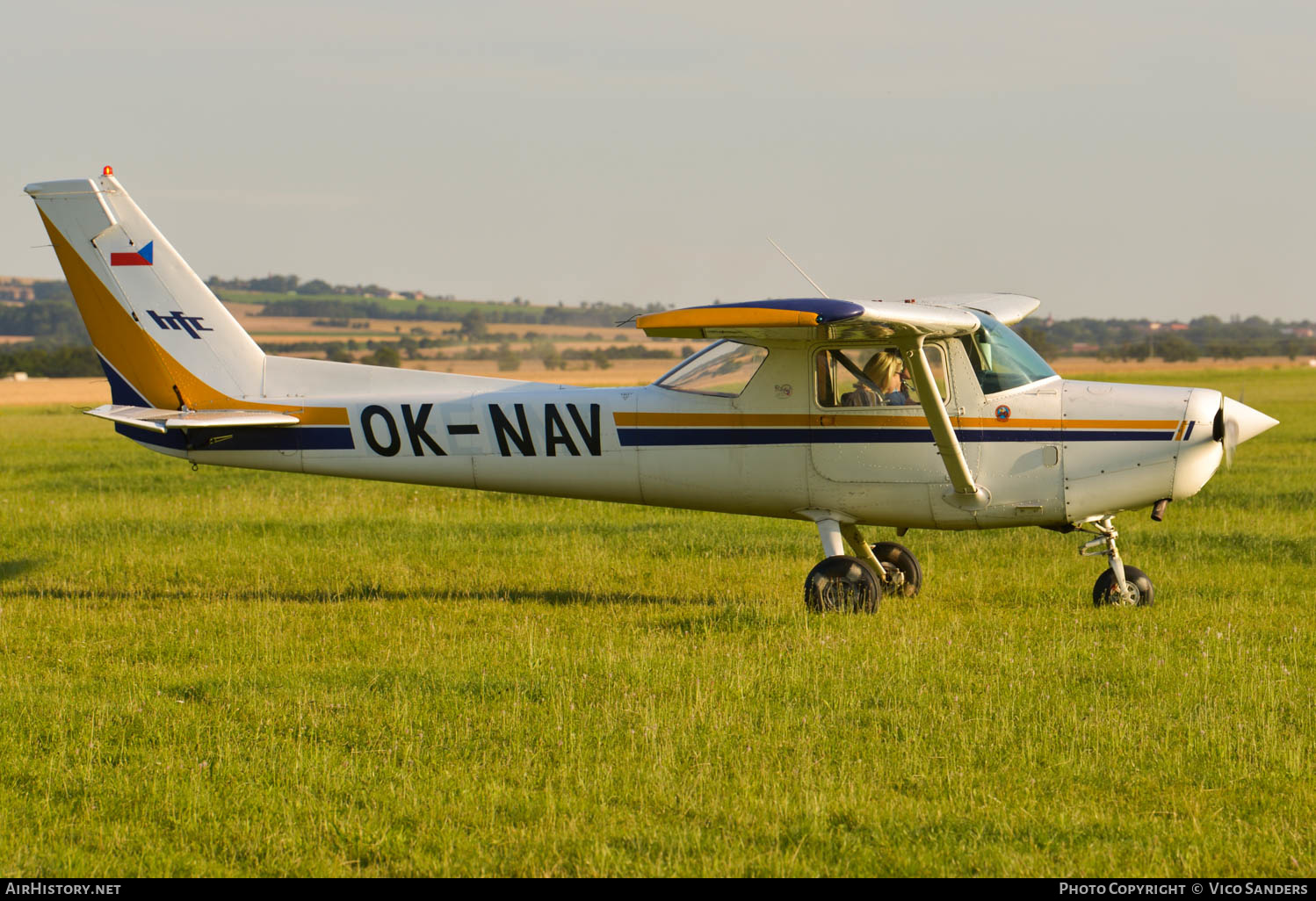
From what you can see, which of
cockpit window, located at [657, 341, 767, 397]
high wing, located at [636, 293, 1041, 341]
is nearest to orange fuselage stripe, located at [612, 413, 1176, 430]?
cockpit window, located at [657, 341, 767, 397]

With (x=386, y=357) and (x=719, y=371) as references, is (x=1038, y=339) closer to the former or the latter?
(x=386, y=357)

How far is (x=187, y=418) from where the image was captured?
10672 mm

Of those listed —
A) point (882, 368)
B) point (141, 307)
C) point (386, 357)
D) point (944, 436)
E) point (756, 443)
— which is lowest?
point (386, 357)

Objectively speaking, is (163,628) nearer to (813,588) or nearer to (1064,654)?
(813,588)

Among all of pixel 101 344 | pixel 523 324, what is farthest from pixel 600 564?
pixel 523 324

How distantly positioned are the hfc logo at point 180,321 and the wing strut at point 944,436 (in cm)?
612

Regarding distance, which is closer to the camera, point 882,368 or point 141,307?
point 882,368

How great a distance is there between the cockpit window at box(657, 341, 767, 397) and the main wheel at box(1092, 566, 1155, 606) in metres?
3.16

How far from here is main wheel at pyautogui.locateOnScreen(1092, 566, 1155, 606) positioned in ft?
32.2

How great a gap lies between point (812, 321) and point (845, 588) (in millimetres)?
2488

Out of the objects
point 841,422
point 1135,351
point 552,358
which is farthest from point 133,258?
point 1135,351

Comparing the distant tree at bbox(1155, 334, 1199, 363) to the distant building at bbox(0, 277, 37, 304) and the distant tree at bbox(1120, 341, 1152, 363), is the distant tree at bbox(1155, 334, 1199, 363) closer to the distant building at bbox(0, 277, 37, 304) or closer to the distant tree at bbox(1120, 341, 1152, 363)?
the distant tree at bbox(1120, 341, 1152, 363)

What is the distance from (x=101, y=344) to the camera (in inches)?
441

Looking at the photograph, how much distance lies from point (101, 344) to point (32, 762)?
583 cm
